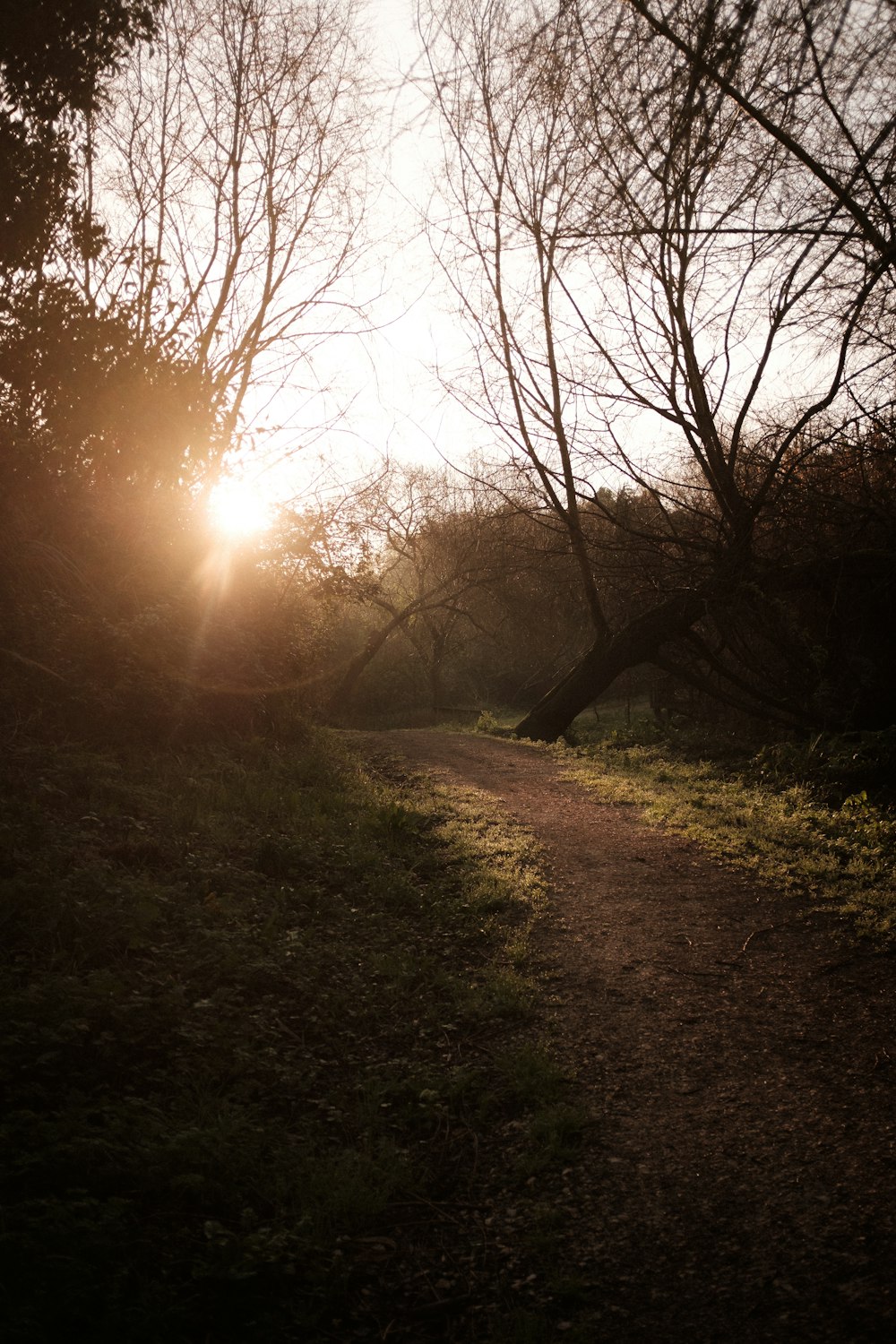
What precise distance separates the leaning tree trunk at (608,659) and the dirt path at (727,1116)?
17.9 ft

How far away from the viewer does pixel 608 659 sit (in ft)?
47.6

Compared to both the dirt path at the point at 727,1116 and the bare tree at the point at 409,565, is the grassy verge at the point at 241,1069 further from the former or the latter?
the bare tree at the point at 409,565

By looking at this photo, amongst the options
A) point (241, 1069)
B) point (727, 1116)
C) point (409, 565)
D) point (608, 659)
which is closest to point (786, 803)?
point (608, 659)

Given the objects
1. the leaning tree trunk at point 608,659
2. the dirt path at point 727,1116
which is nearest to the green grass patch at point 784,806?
the dirt path at point 727,1116

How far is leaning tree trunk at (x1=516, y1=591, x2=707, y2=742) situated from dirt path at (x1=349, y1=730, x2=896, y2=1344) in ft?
17.9

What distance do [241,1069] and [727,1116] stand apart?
6.96ft

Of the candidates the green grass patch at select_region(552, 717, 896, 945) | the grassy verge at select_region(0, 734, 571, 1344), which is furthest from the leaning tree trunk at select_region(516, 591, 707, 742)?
the grassy verge at select_region(0, 734, 571, 1344)

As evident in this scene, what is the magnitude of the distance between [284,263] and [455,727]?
13.2m

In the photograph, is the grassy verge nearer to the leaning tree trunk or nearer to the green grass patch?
the green grass patch

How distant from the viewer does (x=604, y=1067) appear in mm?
4062

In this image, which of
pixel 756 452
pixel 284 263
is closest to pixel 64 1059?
pixel 756 452

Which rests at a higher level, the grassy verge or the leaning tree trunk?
the leaning tree trunk

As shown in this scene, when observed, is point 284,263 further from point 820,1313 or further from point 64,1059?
point 820,1313

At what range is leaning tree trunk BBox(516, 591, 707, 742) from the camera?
12984 millimetres
